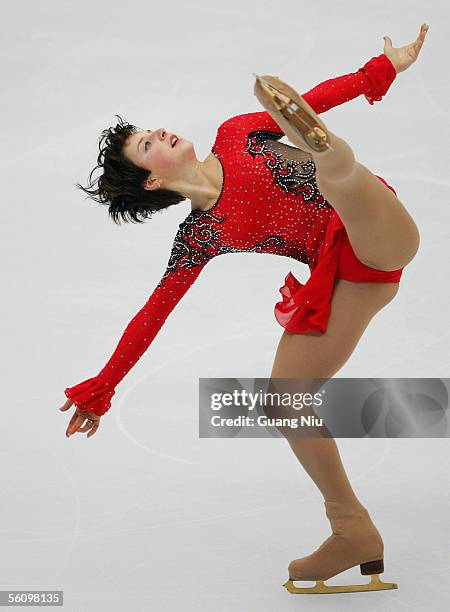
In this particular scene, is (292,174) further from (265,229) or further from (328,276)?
(328,276)

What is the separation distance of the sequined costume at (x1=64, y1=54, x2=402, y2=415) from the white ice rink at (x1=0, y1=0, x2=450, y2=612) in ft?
2.14

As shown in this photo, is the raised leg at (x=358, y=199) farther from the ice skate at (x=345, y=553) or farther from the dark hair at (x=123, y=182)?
the ice skate at (x=345, y=553)

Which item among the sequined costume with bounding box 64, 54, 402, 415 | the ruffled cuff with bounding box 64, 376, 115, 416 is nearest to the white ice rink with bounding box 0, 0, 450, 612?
the ruffled cuff with bounding box 64, 376, 115, 416

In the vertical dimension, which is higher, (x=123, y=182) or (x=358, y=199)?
(x=123, y=182)

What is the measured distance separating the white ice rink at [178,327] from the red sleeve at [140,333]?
57 centimetres

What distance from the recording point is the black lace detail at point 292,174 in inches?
116

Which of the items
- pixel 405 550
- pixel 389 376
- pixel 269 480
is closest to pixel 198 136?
pixel 389 376

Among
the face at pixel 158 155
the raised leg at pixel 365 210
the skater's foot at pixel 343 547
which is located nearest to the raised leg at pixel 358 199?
the raised leg at pixel 365 210

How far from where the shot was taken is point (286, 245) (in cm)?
301

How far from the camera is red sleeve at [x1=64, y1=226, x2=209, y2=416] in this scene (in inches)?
118

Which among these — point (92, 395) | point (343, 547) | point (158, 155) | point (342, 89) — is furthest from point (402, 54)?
point (343, 547)

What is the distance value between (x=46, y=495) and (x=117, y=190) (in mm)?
1226

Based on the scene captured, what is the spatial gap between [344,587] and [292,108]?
1.50 metres

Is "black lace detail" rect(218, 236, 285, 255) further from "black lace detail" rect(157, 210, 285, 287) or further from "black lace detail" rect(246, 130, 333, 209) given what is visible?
"black lace detail" rect(246, 130, 333, 209)
